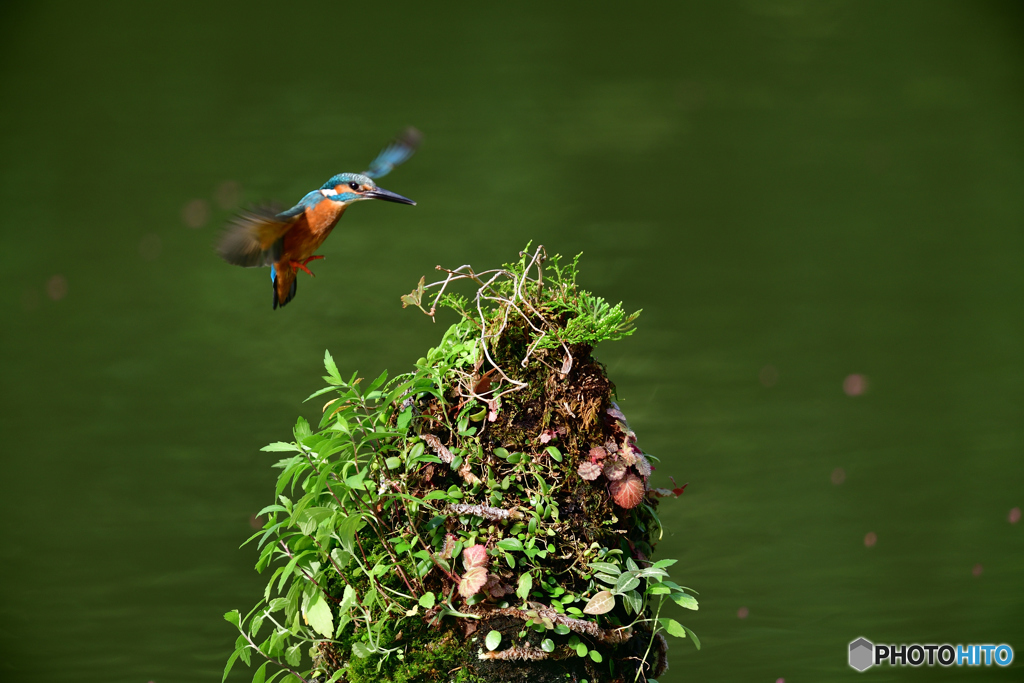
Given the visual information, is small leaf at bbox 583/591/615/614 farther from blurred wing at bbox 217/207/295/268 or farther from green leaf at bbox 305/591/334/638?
blurred wing at bbox 217/207/295/268

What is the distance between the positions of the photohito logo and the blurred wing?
205cm

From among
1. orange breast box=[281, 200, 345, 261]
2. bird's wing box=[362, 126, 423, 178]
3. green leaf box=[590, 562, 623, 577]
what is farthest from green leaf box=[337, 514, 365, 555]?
bird's wing box=[362, 126, 423, 178]

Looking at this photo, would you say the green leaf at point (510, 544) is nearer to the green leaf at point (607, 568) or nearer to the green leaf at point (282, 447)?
the green leaf at point (607, 568)

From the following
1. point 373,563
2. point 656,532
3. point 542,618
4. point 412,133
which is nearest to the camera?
point 542,618

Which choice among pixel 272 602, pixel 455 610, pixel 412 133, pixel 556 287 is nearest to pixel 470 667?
pixel 455 610

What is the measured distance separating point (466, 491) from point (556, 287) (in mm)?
390

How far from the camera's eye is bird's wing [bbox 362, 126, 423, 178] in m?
1.63

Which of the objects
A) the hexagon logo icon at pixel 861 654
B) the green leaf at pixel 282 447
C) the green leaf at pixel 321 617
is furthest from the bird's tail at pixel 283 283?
the hexagon logo icon at pixel 861 654

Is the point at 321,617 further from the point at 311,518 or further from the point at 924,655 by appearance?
the point at 924,655

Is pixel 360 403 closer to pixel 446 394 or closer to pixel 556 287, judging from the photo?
pixel 446 394

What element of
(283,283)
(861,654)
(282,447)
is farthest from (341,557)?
(861,654)

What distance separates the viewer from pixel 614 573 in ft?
4.11

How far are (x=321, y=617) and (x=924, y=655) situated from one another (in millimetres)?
1987

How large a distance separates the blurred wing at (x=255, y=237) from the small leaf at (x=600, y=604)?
812 millimetres
